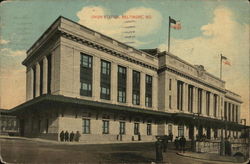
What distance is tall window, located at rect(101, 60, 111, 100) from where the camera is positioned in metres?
25.1

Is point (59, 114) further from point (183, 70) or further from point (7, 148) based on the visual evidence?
point (183, 70)

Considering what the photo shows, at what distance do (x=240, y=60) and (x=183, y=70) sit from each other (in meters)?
11.6

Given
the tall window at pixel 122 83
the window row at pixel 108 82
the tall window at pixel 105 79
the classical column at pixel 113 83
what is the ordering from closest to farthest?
the window row at pixel 108 82, the tall window at pixel 105 79, the classical column at pixel 113 83, the tall window at pixel 122 83

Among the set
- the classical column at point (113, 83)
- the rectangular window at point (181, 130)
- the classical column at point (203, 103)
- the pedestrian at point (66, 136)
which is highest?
the classical column at point (113, 83)

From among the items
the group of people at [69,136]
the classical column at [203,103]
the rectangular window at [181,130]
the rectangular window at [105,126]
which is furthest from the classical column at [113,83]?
the classical column at [203,103]

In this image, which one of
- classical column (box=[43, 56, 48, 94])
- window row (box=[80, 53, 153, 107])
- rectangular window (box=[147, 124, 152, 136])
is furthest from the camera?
rectangular window (box=[147, 124, 152, 136])

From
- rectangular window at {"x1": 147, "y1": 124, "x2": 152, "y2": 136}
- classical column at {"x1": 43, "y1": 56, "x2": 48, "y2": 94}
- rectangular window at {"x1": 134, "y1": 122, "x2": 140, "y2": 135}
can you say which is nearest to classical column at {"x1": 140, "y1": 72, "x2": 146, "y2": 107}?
rectangular window at {"x1": 147, "y1": 124, "x2": 152, "y2": 136}

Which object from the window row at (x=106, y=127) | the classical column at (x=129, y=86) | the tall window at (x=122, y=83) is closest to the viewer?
the window row at (x=106, y=127)

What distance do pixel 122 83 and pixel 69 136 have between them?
9.08m

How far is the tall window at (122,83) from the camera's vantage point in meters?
26.7

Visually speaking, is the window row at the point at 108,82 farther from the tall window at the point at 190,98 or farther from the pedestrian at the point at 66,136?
the tall window at the point at 190,98

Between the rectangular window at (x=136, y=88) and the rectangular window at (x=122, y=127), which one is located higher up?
the rectangular window at (x=136, y=88)

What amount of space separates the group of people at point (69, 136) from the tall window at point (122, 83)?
726 cm

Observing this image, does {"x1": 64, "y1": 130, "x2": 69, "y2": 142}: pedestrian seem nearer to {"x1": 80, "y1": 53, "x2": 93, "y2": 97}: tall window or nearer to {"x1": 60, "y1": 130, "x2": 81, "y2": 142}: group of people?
{"x1": 60, "y1": 130, "x2": 81, "y2": 142}: group of people
